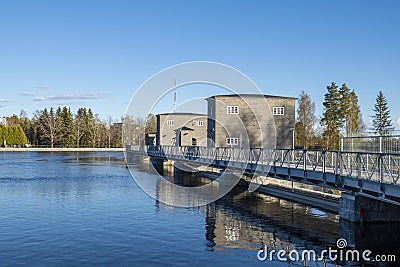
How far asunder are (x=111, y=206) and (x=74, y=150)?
94368mm

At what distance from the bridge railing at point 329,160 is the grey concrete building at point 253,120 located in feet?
30.0

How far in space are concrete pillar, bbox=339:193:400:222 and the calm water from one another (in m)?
0.50

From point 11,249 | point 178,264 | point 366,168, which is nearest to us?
point 178,264

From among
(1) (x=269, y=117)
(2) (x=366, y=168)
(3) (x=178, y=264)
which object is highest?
(1) (x=269, y=117)

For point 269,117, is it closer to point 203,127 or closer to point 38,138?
point 203,127

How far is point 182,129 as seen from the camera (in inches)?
2643

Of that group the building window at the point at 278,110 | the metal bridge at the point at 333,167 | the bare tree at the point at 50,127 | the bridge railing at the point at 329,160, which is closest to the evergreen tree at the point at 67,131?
the bare tree at the point at 50,127

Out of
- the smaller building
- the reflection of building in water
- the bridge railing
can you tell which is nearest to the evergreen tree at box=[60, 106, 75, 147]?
the smaller building

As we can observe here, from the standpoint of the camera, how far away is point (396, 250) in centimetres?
1747

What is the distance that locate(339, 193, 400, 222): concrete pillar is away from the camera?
21.1 metres

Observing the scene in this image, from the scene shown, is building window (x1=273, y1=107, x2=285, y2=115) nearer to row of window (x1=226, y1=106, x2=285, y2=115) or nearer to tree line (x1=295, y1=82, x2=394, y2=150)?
row of window (x1=226, y1=106, x2=285, y2=115)

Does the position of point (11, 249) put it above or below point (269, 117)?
below

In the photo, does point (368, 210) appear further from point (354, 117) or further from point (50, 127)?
point (50, 127)

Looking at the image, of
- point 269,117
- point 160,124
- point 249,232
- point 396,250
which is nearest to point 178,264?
point 249,232
